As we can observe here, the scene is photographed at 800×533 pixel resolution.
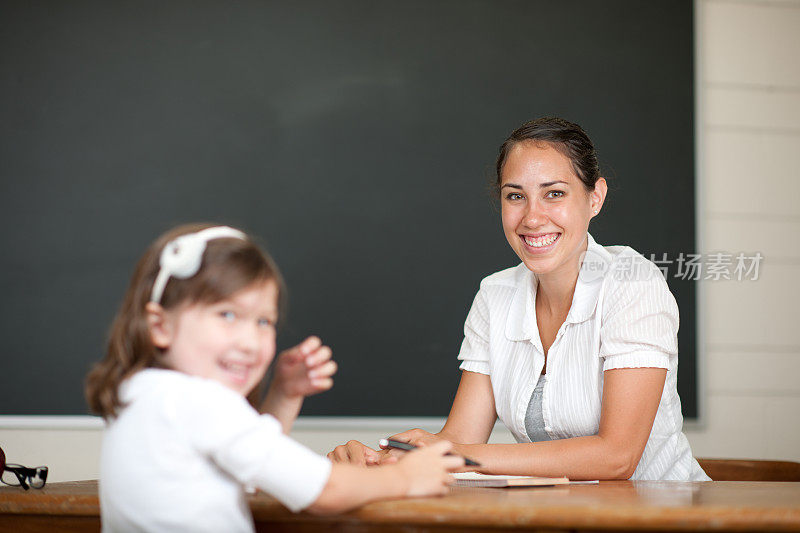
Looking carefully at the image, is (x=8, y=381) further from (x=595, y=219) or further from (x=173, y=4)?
(x=595, y=219)

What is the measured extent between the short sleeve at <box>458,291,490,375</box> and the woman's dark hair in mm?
446

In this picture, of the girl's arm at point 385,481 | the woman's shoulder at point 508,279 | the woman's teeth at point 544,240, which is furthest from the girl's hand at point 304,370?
the woman's shoulder at point 508,279

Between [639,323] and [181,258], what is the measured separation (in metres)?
1.10

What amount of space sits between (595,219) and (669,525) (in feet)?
7.09

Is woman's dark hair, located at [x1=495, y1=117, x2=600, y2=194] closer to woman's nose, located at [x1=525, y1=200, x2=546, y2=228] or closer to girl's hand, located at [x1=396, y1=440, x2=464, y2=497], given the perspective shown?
woman's nose, located at [x1=525, y1=200, x2=546, y2=228]

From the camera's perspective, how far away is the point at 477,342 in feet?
7.05

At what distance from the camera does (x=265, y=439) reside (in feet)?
3.36

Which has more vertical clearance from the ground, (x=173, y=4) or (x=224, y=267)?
(x=173, y=4)

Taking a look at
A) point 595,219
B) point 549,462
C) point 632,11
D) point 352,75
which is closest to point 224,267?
point 549,462

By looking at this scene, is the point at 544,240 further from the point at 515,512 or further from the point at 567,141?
the point at 515,512

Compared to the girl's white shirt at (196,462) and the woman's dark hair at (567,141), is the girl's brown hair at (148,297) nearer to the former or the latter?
the girl's white shirt at (196,462)

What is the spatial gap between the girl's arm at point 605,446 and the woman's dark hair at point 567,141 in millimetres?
545

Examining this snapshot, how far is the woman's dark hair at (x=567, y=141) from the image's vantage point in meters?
2.01

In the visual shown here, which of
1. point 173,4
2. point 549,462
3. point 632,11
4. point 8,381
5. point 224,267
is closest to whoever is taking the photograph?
point 224,267
